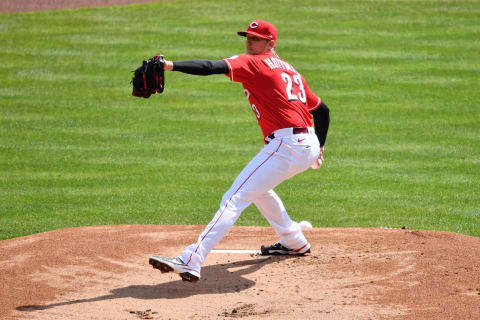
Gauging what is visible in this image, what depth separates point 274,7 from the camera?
17938 millimetres

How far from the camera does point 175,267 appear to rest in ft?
18.3

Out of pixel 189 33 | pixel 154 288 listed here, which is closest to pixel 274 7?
pixel 189 33

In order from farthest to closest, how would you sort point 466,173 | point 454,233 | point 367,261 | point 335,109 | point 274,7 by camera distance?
point 274,7
point 335,109
point 466,173
point 454,233
point 367,261

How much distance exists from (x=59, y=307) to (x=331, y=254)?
95.5 inches

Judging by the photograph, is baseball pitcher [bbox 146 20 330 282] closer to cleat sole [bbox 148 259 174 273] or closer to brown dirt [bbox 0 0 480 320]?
cleat sole [bbox 148 259 174 273]

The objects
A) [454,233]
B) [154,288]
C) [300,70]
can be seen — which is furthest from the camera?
[300,70]

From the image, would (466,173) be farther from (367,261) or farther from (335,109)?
(367,261)

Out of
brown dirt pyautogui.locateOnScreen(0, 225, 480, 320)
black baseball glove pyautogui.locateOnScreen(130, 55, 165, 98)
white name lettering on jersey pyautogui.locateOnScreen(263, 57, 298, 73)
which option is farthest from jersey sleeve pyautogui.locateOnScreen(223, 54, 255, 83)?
brown dirt pyautogui.locateOnScreen(0, 225, 480, 320)

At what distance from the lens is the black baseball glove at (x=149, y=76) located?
5474mm

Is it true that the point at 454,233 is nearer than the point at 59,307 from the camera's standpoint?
No

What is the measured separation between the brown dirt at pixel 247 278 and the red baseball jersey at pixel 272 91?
1.23 meters

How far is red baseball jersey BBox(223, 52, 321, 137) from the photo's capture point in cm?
585

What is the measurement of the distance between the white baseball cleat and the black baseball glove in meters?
1.22

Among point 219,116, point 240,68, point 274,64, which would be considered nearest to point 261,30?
point 274,64
